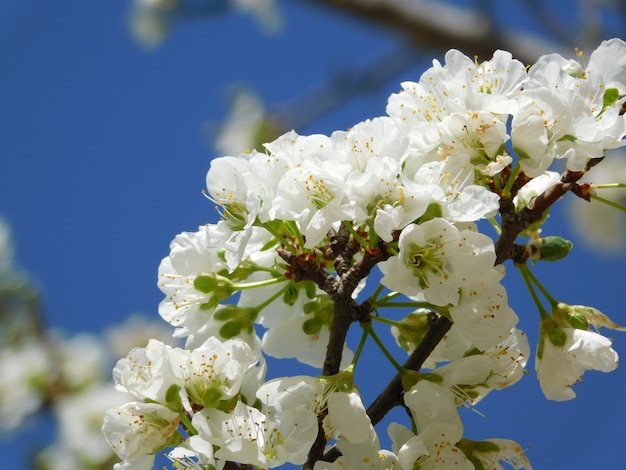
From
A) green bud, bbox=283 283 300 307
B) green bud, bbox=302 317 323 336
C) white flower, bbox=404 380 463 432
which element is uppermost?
green bud, bbox=283 283 300 307

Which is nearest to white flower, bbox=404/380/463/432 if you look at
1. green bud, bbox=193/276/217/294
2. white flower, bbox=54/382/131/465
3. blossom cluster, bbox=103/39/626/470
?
blossom cluster, bbox=103/39/626/470

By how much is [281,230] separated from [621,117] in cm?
33

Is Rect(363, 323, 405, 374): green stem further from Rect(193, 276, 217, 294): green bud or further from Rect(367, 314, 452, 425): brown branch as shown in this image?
Rect(193, 276, 217, 294): green bud

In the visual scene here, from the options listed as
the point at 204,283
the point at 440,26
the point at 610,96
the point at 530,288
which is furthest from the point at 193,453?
the point at 440,26

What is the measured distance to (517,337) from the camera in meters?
0.79

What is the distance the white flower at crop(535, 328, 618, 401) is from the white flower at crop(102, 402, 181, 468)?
1.14 feet

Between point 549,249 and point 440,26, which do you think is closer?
point 549,249

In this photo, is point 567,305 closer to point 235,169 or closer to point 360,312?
point 360,312

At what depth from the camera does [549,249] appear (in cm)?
77

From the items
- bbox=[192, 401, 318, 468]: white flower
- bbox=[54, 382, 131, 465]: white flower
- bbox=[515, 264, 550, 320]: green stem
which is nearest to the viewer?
bbox=[192, 401, 318, 468]: white flower

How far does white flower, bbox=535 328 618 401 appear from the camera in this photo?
74cm

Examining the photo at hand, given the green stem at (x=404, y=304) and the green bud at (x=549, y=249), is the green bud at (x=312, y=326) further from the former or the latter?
the green bud at (x=549, y=249)

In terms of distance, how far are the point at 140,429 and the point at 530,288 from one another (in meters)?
0.38

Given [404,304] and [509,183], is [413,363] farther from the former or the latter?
[509,183]
